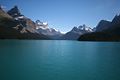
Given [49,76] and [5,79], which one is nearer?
[5,79]

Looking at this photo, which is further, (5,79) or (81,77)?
(81,77)

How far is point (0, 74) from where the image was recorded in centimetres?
3105

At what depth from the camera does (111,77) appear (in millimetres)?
30938

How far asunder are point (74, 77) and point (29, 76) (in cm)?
883

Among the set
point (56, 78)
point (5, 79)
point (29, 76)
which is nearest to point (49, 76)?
point (56, 78)

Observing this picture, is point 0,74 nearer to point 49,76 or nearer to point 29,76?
point 29,76

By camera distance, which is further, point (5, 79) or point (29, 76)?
point (29, 76)

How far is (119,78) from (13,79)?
64.6 ft

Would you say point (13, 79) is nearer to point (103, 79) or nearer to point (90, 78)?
point (90, 78)

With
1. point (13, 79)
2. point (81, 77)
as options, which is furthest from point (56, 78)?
point (13, 79)

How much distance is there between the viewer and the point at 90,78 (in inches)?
1190

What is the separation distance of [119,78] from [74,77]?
852 cm


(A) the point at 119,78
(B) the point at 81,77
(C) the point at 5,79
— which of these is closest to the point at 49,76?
(B) the point at 81,77

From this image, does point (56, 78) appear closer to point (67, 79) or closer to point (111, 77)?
point (67, 79)
